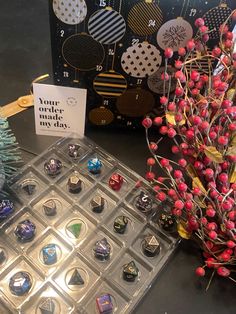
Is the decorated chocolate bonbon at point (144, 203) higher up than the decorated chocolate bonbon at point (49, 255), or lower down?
higher up

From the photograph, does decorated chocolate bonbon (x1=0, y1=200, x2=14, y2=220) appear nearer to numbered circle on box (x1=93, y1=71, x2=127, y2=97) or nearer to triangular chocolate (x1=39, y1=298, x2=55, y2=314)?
triangular chocolate (x1=39, y1=298, x2=55, y2=314)

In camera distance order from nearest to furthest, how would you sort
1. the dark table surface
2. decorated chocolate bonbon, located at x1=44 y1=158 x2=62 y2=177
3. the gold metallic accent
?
the dark table surface, decorated chocolate bonbon, located at x1=44 y1=158 x2=62 y2=177, the gold metallic accent

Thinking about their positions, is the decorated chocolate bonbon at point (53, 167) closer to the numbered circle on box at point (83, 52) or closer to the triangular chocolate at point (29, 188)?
the triangular chocolate at point (29, 188)

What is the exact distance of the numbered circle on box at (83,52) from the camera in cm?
74

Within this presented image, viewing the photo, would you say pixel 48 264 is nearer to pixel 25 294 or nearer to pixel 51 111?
pixel 25 294

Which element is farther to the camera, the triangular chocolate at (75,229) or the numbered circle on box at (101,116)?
the numbered circle on box at (101,116)

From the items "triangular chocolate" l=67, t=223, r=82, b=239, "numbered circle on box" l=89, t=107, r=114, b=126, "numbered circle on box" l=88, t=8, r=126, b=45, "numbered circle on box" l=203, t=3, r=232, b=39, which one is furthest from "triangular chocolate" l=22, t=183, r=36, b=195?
"numbered circle on box" l=203, t=3, r=232, b=39

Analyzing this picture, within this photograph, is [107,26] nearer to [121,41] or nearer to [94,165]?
[121,41]

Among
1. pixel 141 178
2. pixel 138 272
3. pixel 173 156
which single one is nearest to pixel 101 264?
pixel 138 272

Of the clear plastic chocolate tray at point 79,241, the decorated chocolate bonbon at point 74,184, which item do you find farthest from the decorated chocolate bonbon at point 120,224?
the decorated chocolate bonbon at point 74,184

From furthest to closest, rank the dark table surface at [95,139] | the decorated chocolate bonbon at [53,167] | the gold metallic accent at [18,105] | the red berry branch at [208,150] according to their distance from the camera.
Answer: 1. the gold metallic accent at [18,105]
2. the decorated chocolate bonbon at [53,167]
3. the dark table surface at [95,139]
4. the red berry branch at [208,150]

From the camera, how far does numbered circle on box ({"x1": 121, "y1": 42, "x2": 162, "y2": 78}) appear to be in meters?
0.75

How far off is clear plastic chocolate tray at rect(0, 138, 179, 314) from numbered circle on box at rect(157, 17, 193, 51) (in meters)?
0.28

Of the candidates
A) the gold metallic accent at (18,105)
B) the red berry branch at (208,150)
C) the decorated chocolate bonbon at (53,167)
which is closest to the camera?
the red berry branch at (208,150)
